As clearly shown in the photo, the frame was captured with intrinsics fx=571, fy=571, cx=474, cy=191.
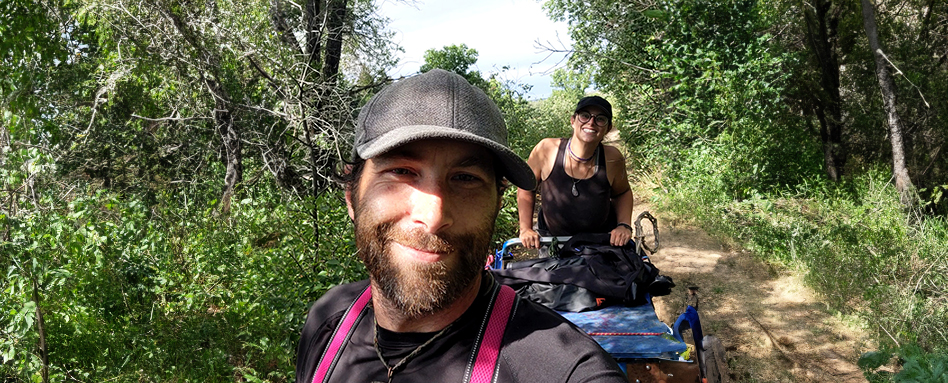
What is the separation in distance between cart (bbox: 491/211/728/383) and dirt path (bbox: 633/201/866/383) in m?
2.17

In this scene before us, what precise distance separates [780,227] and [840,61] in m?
6.14

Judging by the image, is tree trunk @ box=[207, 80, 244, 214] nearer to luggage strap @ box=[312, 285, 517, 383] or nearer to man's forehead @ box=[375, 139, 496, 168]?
luggage strap @ box=[312, 285, 517, 383]

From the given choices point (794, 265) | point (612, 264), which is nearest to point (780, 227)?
point (794, 265)

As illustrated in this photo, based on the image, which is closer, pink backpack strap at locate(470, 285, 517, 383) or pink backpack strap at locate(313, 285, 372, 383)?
pink backpack strap at locate(470, 285, 517, 383)

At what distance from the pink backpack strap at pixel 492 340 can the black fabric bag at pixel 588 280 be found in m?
1.73

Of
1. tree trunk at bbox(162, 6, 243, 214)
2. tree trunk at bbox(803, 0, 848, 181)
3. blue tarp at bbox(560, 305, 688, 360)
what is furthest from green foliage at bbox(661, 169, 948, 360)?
tree trunk at bbox(162, 6, 243, 214)

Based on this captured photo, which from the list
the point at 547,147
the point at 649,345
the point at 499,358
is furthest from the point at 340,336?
the point at 547,147

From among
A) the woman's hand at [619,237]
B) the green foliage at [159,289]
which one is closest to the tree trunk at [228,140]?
the green foliage at [159,289]

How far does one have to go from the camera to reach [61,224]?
3051mm

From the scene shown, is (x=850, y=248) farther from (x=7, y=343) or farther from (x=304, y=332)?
(x=7, y=343)

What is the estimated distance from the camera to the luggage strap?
1.16 m

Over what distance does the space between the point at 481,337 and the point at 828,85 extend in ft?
40.3

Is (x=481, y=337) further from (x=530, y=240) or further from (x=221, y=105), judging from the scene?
(x=221, y=105)

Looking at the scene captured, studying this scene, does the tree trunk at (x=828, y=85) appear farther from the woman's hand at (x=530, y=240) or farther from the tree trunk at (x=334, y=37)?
the woman's hand at (x=530, y=240)
